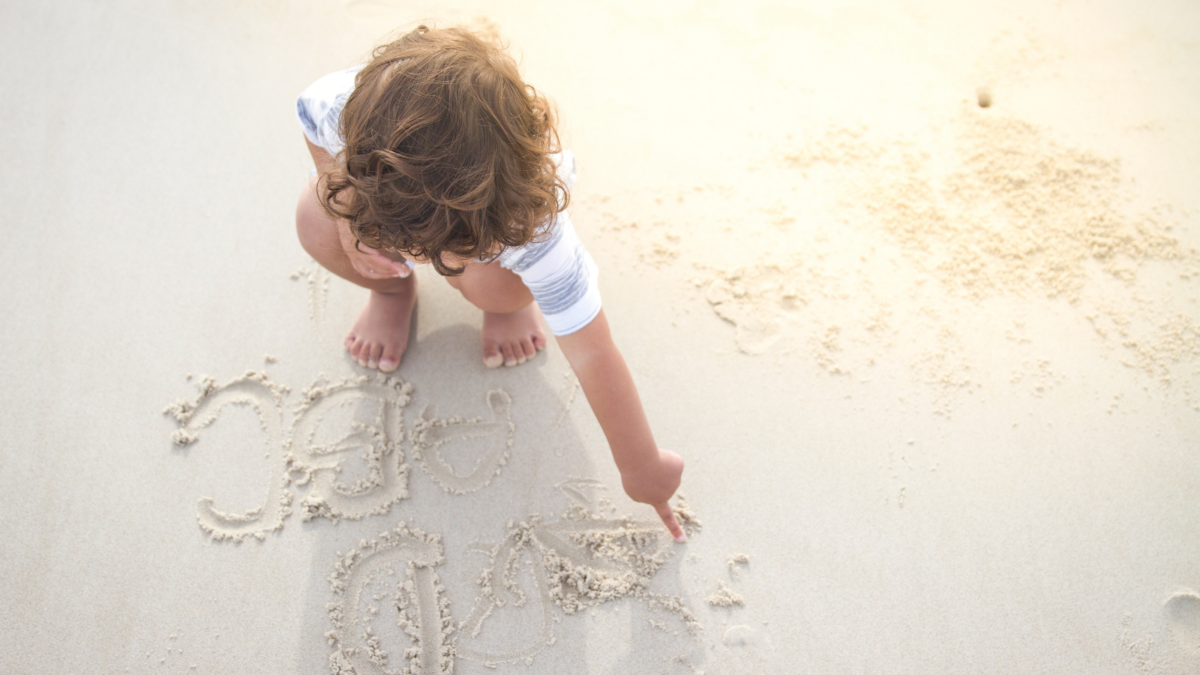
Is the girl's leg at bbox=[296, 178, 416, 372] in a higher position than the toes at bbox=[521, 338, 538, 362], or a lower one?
higher

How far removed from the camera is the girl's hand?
1.23m

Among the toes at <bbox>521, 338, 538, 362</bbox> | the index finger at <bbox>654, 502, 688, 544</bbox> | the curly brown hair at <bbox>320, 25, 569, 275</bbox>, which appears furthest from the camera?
the toes at <bbox>521, 338, 538, 362</bbox>

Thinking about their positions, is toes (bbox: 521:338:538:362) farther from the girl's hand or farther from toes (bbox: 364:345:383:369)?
the girl's hand

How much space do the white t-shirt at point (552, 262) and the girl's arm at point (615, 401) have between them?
3 cm

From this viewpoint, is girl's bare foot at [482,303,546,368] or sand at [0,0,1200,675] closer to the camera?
sand at [0,0,1200,675]

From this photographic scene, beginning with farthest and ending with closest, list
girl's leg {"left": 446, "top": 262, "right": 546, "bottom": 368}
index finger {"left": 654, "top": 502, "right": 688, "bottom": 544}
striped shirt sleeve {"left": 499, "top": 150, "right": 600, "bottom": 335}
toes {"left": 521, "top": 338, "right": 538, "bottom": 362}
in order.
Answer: toes {"left": 521, "top": 338, "right": 538, "bottom": 362}, girl's leg {"left": 446, "top": 262, "right": 546, "bottom": 368}, index finger {"left": 654, "top": 502, "right": 688, "bottom": 544}, striped shirt sleeve {"left": 499, "top": 150, "right": 600, "bottom": 335}

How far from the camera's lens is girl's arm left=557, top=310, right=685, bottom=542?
1.16 metres

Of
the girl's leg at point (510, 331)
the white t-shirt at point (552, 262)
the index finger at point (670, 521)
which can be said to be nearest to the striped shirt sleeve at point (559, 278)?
the white t-shirt at point (552, 262)

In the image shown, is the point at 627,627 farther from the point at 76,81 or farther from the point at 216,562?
the point at 76,81

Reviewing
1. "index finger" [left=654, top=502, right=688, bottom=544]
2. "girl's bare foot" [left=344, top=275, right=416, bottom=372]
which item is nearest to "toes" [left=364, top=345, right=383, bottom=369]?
"girl's bare foot" [left=344, top=275, right=416, bottom=372]

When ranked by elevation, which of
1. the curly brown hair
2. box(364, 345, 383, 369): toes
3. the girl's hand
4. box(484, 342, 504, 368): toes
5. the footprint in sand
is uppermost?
the curly brown hair

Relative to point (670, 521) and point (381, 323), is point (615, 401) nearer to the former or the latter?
point (670, 521)

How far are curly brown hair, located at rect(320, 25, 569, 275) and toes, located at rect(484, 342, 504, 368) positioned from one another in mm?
558

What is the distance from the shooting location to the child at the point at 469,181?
92 cm
